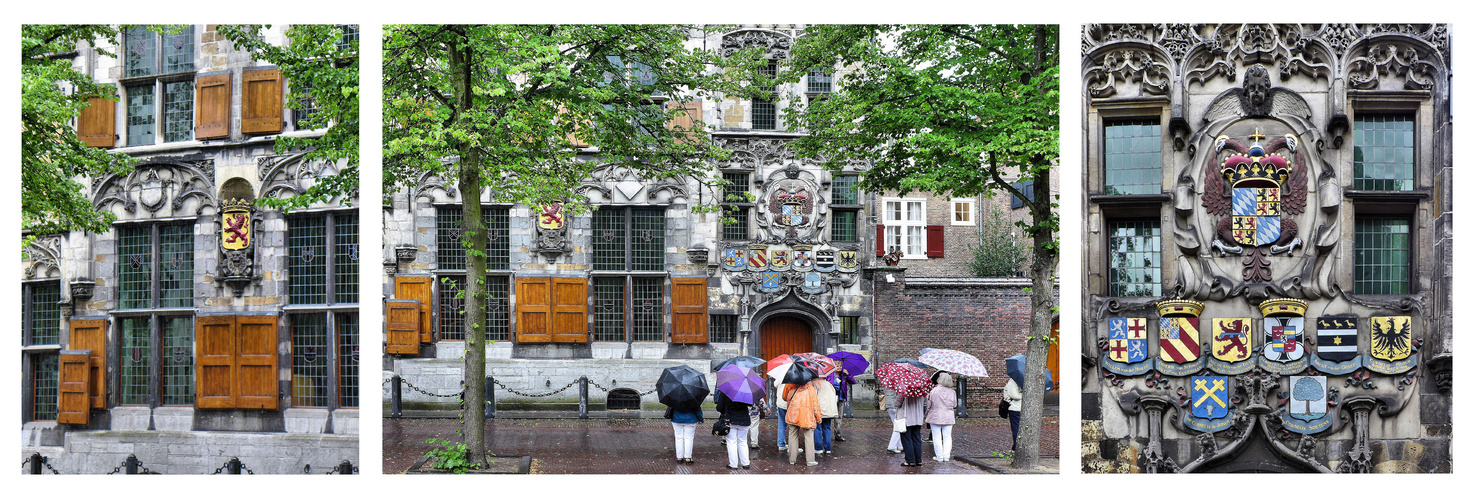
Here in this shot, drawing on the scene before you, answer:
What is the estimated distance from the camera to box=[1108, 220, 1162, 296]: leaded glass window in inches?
339

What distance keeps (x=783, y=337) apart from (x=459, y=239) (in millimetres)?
5932

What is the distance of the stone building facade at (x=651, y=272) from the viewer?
46.6 feet

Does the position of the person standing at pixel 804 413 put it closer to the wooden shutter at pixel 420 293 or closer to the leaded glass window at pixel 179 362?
the wooden shutter at pixel 420 293

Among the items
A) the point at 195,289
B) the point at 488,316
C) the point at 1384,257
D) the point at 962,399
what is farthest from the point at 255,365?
the point at 1384,257

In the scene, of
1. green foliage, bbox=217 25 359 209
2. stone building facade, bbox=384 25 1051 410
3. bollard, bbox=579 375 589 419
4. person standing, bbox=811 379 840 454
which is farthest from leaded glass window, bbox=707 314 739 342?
green foliage, bbox=217 25 359 209

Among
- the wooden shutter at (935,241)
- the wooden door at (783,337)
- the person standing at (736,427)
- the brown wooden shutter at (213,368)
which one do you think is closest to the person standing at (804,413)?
the person standing at (736,427)

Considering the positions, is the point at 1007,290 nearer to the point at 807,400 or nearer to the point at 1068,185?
the point at 807,400

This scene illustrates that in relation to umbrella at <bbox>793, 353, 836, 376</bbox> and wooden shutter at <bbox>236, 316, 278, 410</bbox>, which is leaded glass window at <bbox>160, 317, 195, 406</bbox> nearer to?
wooden shutter at <bbox>236, 316, 278, 410</bbox>

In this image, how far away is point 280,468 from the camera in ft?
33.9

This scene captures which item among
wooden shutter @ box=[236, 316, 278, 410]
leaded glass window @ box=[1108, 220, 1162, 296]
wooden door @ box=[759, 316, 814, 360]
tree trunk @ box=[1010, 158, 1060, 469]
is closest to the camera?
leaded glass window @ box=[1108, 220, 1162, 296]

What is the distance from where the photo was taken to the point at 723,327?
590 inches

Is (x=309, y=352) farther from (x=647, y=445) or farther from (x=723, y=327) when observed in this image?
(x=723, y=327)

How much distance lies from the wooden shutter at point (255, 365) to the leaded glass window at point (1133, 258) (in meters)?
9.88

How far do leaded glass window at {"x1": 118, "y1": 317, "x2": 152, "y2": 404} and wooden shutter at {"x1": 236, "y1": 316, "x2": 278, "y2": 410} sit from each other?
1.17 m
